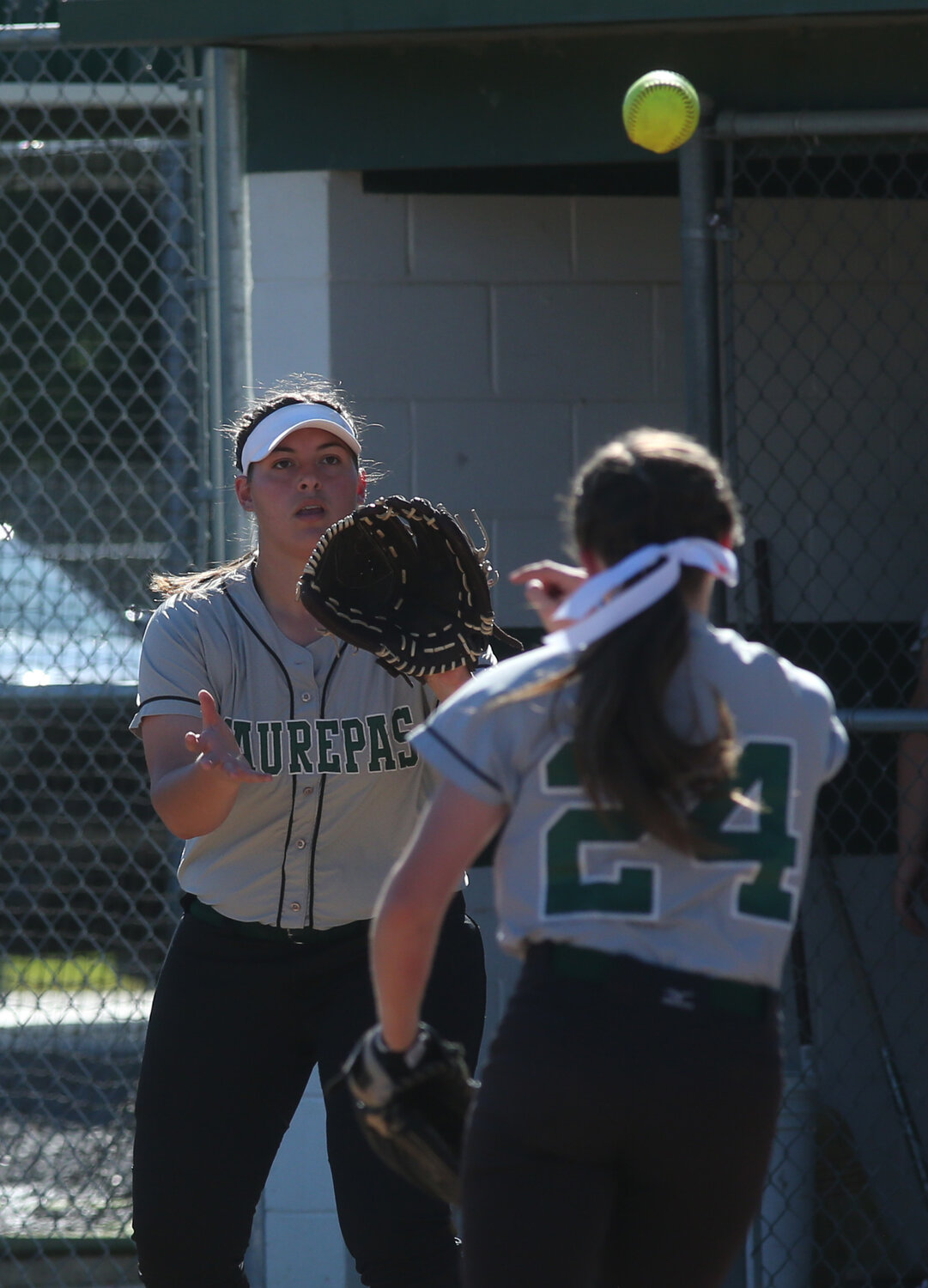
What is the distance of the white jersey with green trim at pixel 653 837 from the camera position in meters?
1.91

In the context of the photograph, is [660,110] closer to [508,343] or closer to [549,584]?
[508,343]

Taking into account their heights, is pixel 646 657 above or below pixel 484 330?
below

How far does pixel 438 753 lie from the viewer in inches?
77.1

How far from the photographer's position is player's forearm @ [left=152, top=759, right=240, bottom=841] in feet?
8.82

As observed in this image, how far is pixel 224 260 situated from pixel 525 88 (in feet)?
2.77

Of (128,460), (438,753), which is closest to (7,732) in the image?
(128,460)

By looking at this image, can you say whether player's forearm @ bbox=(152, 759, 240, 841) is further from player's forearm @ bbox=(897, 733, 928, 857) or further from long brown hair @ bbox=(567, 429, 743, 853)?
player's forearm @ bbox=(897, 733, 928, 857)

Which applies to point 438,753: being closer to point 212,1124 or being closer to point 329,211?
point 212,1124

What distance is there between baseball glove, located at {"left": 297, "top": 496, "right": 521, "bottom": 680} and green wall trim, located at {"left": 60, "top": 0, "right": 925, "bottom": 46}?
1294mm

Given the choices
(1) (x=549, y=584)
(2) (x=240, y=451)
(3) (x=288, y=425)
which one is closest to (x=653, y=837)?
(1) (x=549, y=584)

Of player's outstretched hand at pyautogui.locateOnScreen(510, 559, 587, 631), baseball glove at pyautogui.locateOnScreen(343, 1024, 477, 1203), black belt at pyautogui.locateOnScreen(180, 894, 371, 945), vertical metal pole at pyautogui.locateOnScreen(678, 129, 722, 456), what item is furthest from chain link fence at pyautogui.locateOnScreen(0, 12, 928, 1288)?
baseball glove at pyautogui.locateOnScreen(343, 1024, 477, 1203)

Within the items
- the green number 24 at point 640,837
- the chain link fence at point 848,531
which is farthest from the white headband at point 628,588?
the chain link fence at point 848,531

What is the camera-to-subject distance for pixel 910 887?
4051 mm

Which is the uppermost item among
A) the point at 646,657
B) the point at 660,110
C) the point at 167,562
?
the point at 660,110
